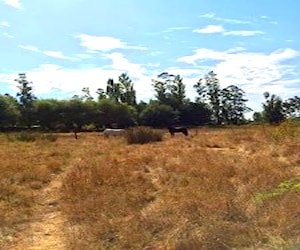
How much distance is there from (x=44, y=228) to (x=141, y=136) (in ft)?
83.8

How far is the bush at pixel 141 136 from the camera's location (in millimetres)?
33938

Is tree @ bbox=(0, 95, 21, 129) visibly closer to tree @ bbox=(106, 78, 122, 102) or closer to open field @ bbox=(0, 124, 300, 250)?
Answer: tree @ bbox=(106, 78, 122, 102)

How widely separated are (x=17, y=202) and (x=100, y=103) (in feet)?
270

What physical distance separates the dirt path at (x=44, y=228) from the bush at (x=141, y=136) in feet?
70.9

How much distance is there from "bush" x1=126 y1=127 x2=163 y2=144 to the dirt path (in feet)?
70.9

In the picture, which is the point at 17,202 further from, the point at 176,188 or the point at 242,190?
the point at 242,190

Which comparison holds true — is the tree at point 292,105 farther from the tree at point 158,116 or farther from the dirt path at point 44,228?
the dirt path at point 44,228

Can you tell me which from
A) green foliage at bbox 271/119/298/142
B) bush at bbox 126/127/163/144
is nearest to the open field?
green foliage at bbox 271/119/298/142

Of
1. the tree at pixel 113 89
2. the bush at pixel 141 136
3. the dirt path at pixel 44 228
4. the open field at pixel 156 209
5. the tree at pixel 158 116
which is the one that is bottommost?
the dirt path at pixel 44 228

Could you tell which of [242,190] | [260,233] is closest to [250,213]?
[260,233]

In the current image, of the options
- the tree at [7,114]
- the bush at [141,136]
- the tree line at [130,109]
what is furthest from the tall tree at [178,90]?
the bush at [141,136]

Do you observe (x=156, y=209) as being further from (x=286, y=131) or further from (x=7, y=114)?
(x=7, y=114)

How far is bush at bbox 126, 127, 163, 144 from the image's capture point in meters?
33.9

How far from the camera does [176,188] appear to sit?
1148cm
